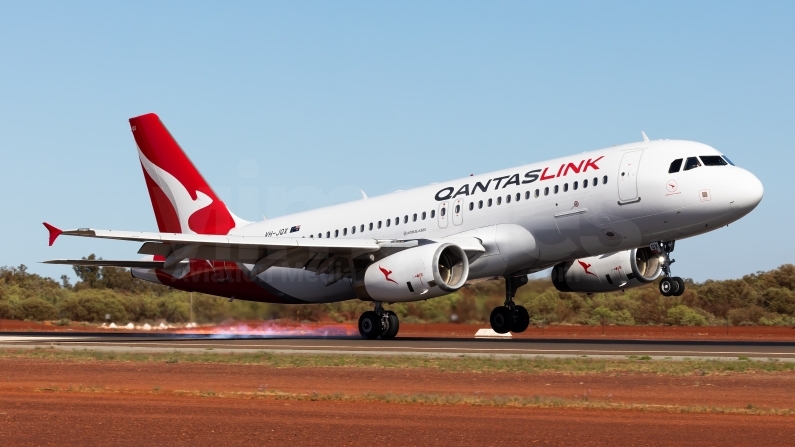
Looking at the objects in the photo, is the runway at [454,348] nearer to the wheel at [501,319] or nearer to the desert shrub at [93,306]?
the wheel at [501,319]

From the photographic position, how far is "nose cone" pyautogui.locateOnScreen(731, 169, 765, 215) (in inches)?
1130

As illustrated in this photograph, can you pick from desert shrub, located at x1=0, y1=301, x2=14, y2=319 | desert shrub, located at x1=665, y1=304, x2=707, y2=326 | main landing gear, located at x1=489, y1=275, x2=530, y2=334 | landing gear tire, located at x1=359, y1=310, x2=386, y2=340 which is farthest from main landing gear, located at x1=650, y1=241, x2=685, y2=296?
desert shrub, located at x1=0, y1=301, x2=14, y2=319

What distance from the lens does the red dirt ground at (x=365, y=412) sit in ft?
43.6

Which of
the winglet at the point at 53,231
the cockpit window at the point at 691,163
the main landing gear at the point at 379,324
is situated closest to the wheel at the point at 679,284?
the cockpit window at the point at 691,163

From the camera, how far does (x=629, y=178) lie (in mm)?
30000

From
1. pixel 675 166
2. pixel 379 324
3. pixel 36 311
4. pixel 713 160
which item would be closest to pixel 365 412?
pixel 675 166

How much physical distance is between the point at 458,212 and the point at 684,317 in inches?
A: 982

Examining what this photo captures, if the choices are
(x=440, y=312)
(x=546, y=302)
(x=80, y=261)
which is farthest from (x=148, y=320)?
(x=546, y=302)

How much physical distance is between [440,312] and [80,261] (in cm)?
1311

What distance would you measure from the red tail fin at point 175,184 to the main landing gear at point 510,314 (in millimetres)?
12395

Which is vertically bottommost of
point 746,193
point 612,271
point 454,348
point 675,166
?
point 454,348

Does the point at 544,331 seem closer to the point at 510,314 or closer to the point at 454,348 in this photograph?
the point at 510,314

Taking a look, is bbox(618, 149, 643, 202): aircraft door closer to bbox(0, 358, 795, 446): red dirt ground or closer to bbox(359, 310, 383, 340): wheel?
bbox(359, 310, 383, 340): wheel

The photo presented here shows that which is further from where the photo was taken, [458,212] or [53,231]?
[458,212]
